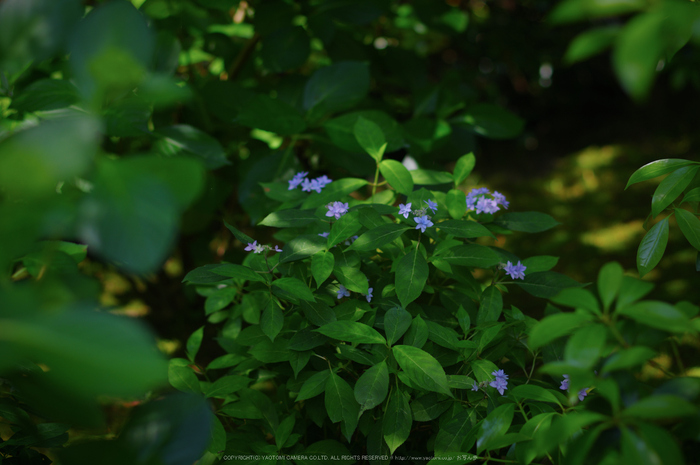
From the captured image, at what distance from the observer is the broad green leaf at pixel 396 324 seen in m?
0.77

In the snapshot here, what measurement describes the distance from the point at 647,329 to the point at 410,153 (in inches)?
38.6

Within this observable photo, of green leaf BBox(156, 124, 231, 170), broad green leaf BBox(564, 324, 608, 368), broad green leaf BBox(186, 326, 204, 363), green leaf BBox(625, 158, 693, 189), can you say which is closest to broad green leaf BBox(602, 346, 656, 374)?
broad green leaf BBox(564, 324, 608, 368)

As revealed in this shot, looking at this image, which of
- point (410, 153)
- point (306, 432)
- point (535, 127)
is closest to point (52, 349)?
point (306, 432)

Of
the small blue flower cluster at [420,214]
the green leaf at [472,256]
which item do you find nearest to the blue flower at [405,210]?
the small blue flower cluster at [420,214]

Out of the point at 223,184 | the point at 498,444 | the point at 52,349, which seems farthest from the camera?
the point at 223,184

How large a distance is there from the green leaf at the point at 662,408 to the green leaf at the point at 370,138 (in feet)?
2.20

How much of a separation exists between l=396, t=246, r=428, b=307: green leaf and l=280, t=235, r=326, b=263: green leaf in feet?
0.47

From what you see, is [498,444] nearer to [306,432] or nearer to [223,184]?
[306,432]

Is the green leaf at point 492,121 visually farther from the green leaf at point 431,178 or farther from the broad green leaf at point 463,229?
the broad green leaf at point 463,229

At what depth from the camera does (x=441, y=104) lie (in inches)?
64.0

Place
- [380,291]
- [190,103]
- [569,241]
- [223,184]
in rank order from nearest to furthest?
[380,291] < [190,103] < [223,184] < [569,241]

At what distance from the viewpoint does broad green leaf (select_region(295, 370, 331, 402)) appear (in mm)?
790

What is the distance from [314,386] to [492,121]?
3.76ft

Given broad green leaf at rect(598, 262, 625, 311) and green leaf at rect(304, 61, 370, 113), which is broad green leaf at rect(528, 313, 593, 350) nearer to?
broad green leaf at rect(598, 262, 625, 311)
